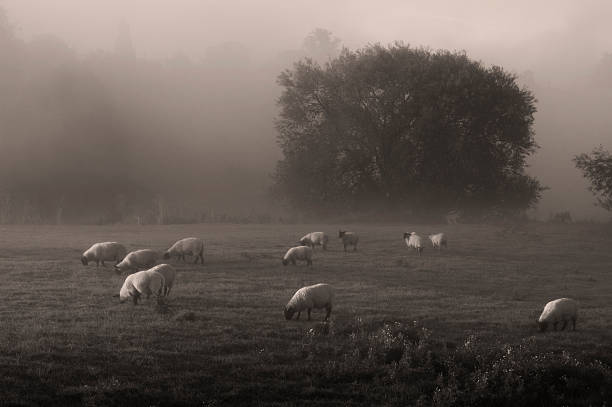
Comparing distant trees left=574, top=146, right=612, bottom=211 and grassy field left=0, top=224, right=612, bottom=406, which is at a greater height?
distant trees left=574, top=146, right=612, bottom=211

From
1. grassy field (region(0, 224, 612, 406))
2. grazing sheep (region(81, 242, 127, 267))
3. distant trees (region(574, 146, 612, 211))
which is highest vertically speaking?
distant trees (region(574, 146, 612, 211))

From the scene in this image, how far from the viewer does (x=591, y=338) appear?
650 inches

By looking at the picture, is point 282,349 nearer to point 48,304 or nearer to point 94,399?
point 94,399

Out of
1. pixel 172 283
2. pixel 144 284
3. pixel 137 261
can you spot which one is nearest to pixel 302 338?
pixel 144 284

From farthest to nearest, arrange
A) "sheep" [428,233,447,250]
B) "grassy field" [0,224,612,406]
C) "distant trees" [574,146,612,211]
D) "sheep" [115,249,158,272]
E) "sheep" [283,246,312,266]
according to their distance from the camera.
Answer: "distant trees" [574,146,612,211]
"sheep" [428,233,447,250]
"sheep" [283,246,312,266]
"sheep" [115,249,158,272]
"grassy field" [0,224,612,406]

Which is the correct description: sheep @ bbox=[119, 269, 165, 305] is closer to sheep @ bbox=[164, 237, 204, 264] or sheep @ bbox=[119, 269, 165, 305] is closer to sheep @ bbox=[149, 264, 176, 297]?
sheep @ bbox=[149, 264, 176, 297]

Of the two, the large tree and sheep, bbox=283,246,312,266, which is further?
the large tree

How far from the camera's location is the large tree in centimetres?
4988

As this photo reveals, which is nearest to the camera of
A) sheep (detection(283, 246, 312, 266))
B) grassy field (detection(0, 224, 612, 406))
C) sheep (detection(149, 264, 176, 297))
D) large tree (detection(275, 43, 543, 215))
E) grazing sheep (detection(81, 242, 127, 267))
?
grassy field (detection(0, 224, 612, 406))

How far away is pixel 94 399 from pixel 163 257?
55.0 feet

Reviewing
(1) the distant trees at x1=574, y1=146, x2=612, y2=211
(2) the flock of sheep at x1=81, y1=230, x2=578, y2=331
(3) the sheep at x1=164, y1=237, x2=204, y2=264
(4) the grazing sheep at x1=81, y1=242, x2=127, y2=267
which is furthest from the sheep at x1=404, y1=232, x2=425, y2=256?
(1) the distant trees at x1=574, y1=146, x2=612, y2=211

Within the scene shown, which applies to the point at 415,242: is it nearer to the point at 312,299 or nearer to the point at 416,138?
the point at 312,299

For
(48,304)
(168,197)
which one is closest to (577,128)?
(168,197)

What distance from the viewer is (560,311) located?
56.7 feet
